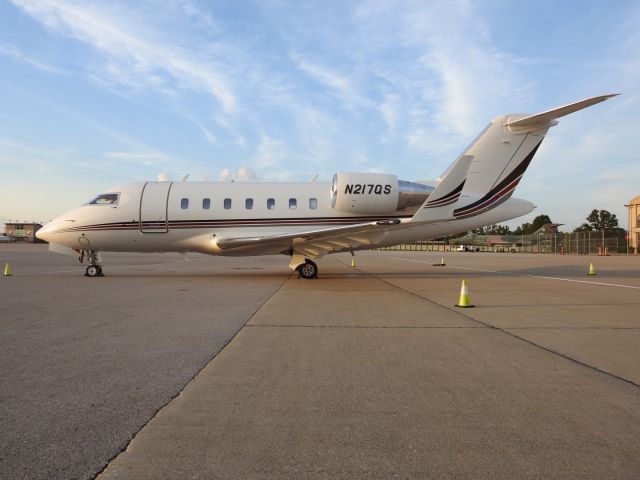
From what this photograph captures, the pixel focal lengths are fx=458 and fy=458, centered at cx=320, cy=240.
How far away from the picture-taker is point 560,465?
2.67 metres

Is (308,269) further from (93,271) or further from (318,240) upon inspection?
(93,271)

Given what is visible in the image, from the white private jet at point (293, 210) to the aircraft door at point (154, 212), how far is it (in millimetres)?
35

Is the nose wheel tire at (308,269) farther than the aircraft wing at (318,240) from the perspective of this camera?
Yes

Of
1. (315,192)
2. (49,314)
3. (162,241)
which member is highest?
(315,192)

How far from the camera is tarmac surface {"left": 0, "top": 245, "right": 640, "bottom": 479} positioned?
271cm

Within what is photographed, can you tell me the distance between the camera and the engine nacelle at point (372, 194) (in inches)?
599

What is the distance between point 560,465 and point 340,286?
1064 centimetres

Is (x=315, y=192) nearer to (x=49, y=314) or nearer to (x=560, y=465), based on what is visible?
(x=49, y=314)

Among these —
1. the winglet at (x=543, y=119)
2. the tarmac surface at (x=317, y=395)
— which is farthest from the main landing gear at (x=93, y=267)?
the winglet at (x=543, y=119)

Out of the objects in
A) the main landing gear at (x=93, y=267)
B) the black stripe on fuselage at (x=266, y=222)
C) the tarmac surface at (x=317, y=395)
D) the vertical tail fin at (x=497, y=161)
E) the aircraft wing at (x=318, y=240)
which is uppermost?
the vertical tail fin at (x=497, y=161)

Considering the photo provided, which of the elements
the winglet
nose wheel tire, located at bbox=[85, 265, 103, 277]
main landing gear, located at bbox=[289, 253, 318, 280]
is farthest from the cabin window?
the winglet

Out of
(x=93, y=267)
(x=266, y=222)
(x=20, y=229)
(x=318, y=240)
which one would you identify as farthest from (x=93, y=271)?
(x=20, y=229)

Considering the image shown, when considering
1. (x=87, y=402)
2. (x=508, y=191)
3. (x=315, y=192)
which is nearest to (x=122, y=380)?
(x=87, y=402)

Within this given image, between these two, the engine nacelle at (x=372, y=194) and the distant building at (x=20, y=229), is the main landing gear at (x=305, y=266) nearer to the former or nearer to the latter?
the engine nacelle at (x=372, y=194)
